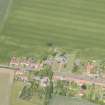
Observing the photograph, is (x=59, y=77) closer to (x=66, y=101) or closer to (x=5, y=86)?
(x=66, y=101)

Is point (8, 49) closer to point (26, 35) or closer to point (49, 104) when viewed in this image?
point (26, 35)

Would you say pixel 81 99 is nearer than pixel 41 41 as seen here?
Yes

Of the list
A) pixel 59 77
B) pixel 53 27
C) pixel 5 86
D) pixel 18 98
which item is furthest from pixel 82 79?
pixel 5 86

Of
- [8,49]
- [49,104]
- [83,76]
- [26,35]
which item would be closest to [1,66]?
[8,49]

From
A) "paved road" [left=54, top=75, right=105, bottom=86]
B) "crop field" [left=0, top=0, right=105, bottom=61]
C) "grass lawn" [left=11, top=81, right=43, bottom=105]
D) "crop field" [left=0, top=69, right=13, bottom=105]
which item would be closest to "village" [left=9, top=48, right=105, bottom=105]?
"paved road" [left=54, top=75, right=105, bottom=86]

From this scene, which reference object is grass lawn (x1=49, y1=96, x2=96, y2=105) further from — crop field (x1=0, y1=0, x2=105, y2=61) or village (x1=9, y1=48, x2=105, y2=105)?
crop field (x1=0, y1=0, x2=105, y2=61)

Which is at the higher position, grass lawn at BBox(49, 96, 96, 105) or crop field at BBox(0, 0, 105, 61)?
crop field at BBox(0, 0, 105, 61)
